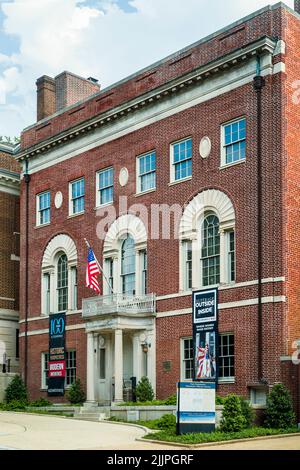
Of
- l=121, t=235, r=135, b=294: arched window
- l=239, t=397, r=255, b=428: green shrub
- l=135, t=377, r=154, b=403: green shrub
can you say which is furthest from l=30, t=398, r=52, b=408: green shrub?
l=239, t=397, r=255, b=428: green shrub

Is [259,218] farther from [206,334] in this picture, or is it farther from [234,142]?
[206,334]

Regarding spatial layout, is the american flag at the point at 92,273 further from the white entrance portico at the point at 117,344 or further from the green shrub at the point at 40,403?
the green shrub at the point at 40,403

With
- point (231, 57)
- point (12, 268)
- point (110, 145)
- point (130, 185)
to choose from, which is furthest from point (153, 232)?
point (12, 268)

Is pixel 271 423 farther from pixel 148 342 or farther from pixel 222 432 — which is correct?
pixel 148 342

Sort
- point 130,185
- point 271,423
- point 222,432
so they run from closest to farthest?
point 222,432
point 271,423
point 130,185

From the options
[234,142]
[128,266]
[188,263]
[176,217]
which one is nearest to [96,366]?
[128,266]

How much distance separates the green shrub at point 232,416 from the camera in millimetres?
25766

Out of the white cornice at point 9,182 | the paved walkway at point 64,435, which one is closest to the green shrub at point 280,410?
the paved walkway at point 64,435

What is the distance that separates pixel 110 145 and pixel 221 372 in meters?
12.6

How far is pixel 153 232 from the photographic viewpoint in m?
35.8

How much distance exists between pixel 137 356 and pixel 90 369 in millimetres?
2569

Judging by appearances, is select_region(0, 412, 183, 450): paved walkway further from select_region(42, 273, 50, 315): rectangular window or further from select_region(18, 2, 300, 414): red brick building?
select_region(42, 273, 50, 315): rectangular window

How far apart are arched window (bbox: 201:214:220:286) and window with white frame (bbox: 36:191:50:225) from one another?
11.9 metres

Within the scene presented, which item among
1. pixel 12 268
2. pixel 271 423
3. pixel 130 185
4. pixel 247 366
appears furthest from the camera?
A: pixel 12 268
